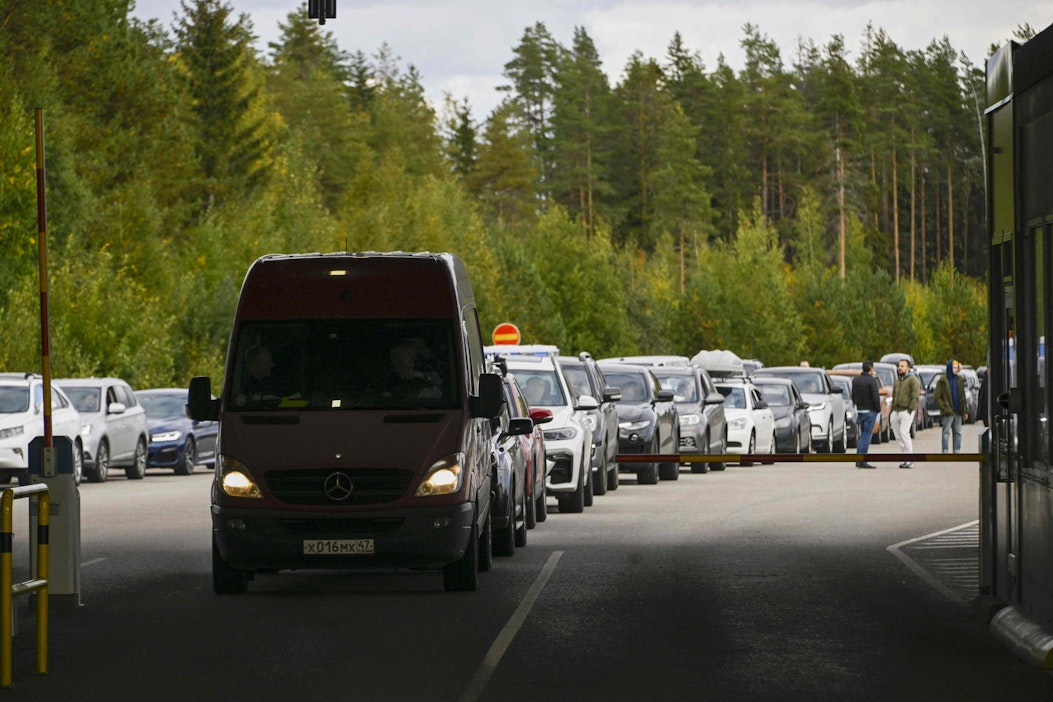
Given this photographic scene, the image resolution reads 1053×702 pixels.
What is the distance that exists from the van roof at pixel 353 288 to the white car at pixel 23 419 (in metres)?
15.5

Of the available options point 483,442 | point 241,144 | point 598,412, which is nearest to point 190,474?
point 598,412

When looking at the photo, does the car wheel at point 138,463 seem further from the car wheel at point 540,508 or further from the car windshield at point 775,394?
the car wheel at point 540,508

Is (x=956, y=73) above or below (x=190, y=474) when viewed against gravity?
above

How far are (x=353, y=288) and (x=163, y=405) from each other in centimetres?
2527

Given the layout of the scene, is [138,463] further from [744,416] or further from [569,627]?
[569,627]

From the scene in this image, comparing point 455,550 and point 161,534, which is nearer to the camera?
point 455,550

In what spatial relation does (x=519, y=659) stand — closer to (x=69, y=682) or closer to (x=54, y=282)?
(x=69, y=682)

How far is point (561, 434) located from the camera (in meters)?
25.5

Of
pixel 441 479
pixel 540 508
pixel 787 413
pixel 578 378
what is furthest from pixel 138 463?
pixel 441 479

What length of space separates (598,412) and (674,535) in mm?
6525

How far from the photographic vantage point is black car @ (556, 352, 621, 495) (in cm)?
2775

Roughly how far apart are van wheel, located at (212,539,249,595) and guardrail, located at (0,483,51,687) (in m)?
3.61

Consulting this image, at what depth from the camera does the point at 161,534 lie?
2184 centimetres

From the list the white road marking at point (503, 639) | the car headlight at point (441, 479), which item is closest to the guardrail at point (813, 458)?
the white road marking at point (503, 639)
